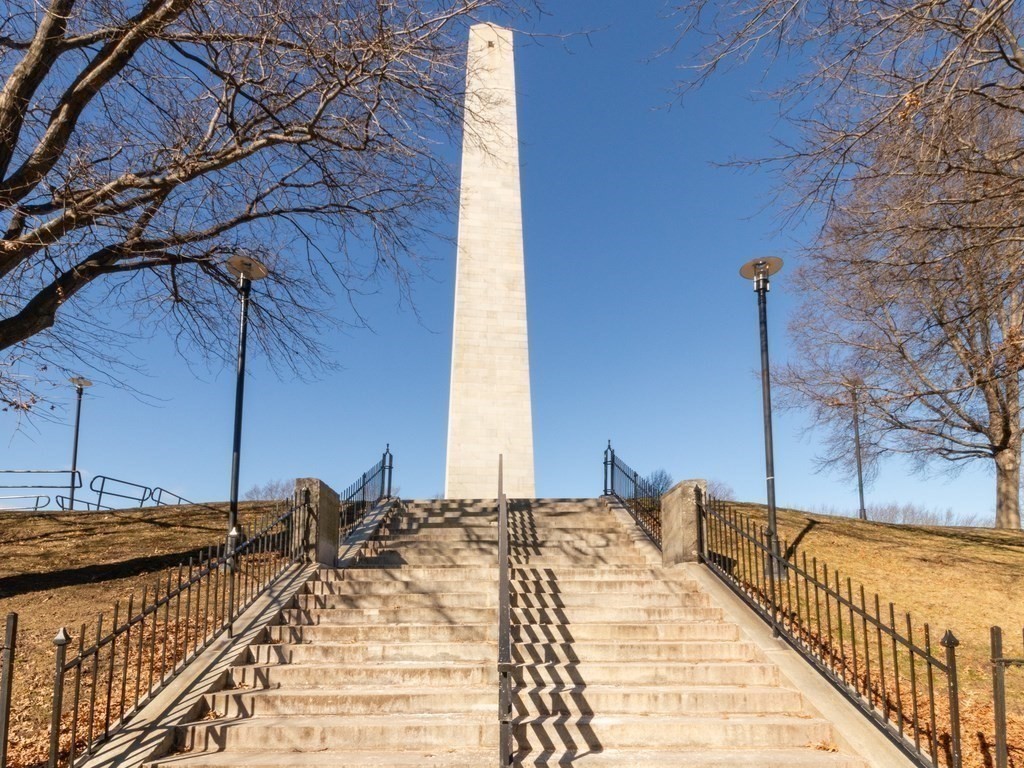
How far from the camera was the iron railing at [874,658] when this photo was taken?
4.25 metres

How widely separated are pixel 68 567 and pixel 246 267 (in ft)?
14.6

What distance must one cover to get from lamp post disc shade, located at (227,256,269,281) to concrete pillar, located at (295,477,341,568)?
2574 mm

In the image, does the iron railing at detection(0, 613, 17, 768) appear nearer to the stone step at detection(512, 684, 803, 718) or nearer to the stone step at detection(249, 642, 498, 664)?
the stone step at detection(249, 642, 498, 664)

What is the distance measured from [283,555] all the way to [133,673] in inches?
83.4

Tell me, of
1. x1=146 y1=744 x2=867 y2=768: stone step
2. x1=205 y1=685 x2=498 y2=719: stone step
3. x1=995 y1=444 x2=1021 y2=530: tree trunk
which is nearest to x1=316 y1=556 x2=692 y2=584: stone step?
x1=205 y1=685 x2=498 y2=719: stone step

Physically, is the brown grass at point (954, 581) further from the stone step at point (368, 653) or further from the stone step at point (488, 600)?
the stone step at point (368, 653)

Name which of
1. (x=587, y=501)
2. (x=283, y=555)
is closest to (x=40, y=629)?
(x=283, y=555)

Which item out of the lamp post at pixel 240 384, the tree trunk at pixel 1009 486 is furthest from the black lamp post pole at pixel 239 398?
the tree trunk at pixel 1009 486

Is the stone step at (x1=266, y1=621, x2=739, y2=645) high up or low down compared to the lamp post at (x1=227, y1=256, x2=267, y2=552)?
down

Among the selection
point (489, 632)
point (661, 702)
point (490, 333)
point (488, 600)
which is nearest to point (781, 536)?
point (488, 600)

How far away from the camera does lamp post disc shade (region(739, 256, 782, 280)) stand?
371 inches

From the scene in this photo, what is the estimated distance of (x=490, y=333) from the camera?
16.1 metres

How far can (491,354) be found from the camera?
16031mm

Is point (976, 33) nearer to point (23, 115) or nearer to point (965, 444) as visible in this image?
point (23, 115)
